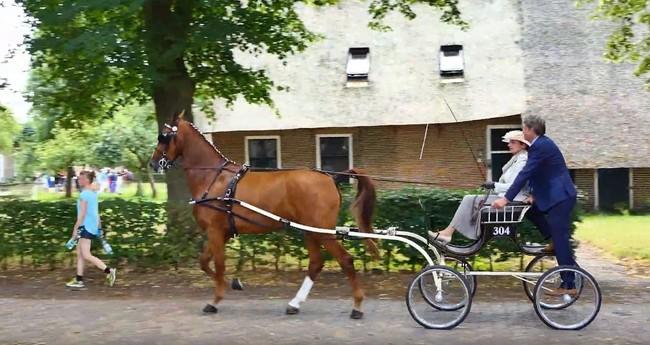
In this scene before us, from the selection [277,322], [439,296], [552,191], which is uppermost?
[552,191]

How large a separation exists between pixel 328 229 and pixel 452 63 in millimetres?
18222

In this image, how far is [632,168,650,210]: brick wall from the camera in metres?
24.8

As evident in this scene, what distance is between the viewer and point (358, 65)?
2528cm

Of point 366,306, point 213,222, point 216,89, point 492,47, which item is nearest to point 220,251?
point 213,222

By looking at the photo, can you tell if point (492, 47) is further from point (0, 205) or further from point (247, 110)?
point (0, 205)

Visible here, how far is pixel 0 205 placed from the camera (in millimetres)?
11242

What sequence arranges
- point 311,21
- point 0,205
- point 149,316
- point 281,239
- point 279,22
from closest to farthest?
1. point 149,316
2. point 281,239
3. point 0,205
4. point 279,22
5. point 311,21

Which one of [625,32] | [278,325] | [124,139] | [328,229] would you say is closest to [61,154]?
[124,139]

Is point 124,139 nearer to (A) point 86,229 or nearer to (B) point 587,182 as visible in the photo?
(B) point 587,182

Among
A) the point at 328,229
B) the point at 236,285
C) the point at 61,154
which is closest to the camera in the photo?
the point at 328,229

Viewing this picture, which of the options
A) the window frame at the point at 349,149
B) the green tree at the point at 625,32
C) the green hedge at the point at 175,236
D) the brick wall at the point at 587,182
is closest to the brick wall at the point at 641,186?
the brick wall at the point at 587,182

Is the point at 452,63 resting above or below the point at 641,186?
above

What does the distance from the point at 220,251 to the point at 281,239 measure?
217 cm

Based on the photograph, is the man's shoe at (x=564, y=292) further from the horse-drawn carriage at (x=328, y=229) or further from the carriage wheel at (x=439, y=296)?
the carriage wheel at (x=439, y=296)
